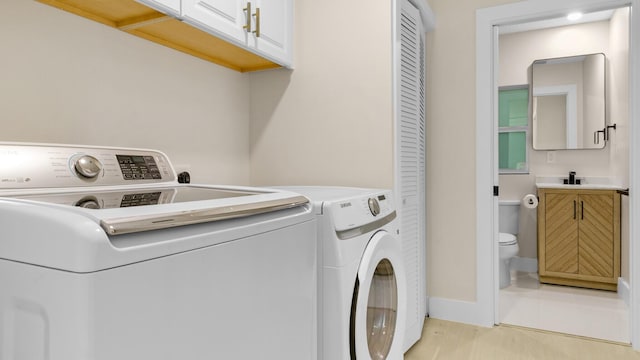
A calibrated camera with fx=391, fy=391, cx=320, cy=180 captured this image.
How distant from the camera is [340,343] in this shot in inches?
46.4

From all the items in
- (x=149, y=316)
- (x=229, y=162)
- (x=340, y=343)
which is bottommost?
(x=340, y=343)

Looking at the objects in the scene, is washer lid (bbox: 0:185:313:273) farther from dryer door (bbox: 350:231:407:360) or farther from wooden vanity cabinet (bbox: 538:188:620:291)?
wooden vanity cabinet (bbox: 538:188:620:291)

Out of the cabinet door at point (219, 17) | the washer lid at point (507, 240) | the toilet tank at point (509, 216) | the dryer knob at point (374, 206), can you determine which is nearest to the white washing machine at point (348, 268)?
the dryer knob at point (374, 206)

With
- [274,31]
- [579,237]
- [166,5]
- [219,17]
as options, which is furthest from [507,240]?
[166,5]

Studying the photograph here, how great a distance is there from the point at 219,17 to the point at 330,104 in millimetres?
716

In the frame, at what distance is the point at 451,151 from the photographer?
265cm

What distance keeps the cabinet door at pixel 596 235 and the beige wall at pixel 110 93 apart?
9.82ft

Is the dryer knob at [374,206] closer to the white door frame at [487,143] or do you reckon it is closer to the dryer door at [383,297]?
the dryer door at [383,297]

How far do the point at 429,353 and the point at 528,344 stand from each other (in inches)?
24.6

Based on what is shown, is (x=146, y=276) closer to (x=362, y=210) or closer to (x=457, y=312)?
(x=362, y=210)

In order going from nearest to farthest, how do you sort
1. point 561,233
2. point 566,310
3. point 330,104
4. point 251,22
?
point 251,22 < point 330,104 < point 566,310 < point 561,233

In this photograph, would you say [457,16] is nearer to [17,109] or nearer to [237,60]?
[237,60]

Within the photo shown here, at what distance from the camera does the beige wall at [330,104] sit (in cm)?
193

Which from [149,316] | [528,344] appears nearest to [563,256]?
[528,344]
